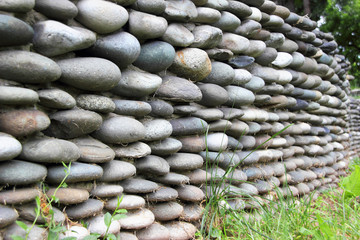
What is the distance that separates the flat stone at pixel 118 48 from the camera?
1.48 metres

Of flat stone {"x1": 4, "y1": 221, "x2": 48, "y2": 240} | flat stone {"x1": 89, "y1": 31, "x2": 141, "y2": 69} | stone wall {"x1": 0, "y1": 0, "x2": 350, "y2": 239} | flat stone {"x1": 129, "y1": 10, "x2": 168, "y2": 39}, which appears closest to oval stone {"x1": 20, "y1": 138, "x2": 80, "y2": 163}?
stone wall {"x1": 0, "y1": 0, "x2": 350, "y2": 239}

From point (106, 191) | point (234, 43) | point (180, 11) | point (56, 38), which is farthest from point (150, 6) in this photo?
point (106, 191)

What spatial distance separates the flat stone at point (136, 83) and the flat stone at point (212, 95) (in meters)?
0.38

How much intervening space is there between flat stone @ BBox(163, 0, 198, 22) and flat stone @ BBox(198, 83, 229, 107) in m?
0.39

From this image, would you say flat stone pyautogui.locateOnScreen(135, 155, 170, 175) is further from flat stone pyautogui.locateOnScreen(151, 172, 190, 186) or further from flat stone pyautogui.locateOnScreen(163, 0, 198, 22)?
flat stone pyautogui.locateOnScreen(163, 0, 198, 22)

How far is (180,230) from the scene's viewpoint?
1697mm

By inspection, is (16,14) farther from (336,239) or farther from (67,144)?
(336,239)

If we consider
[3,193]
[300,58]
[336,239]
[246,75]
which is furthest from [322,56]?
[3,193]

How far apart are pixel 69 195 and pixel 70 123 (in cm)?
26

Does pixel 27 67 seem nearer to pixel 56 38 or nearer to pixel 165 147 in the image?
pixel 56 38

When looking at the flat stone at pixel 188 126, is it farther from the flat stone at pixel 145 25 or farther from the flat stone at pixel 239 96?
the flat stone at pixel 145 25

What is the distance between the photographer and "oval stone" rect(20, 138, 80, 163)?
3.87 ft

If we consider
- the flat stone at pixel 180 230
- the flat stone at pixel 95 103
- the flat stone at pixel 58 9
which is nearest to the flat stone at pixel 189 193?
the flat stone at pixel 180 230

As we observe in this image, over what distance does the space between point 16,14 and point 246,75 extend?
1486mm
